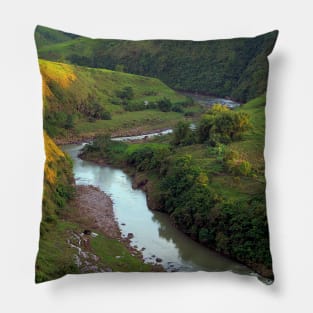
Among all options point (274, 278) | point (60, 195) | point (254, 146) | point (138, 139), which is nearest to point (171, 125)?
point (138, 139)

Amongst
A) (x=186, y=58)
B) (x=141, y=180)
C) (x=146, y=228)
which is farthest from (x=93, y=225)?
(x=186, y=58)

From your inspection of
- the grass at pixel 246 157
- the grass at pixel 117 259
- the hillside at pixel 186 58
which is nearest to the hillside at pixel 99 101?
the hillside at pixel 186 58

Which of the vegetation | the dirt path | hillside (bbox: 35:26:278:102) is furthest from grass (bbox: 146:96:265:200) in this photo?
the dirt path

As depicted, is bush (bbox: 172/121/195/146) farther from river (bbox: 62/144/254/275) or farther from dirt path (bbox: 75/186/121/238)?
dirt path (bbox: 75/186/121/238)

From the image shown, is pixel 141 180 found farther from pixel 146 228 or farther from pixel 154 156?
pixel 146 228

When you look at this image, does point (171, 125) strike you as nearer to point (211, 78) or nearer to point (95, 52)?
point (211, 78)

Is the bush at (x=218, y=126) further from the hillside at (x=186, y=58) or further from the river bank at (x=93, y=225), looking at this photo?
the river bank at (x=93, y=225)
